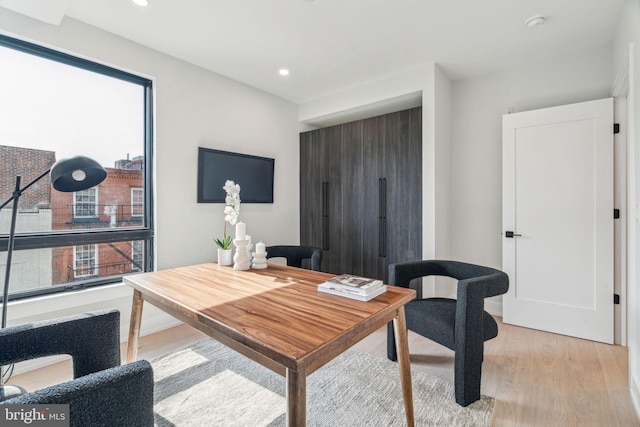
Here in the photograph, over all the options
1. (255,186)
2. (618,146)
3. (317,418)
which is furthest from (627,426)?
(255,186)

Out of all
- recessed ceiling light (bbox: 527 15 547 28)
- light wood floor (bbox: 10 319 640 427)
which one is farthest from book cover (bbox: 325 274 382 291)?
recessed ceiling light (bbox: 527 15 547 28)

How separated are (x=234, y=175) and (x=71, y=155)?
4.78ft

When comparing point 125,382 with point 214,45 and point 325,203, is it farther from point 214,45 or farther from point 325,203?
point 325,203

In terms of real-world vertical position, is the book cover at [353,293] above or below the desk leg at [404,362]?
above

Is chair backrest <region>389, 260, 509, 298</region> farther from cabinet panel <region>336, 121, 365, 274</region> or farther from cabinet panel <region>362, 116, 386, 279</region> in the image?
cabinet panel <region>336, 121, 365, 274</region>

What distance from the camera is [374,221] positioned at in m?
3.54

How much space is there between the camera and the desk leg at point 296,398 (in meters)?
0.95

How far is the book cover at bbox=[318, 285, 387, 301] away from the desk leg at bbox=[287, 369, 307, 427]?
571 millimetres

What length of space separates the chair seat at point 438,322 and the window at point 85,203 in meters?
2.67

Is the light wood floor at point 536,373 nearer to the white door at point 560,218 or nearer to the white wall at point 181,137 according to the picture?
the white door at point 560,218

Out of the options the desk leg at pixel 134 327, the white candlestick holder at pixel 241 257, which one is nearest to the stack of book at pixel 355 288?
the white candlestick holder at pixel 241 257

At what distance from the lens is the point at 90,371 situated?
1.33m

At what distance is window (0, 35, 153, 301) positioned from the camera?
219cm

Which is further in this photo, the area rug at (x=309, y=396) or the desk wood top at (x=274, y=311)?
the area rug at (x=309, y=396)
